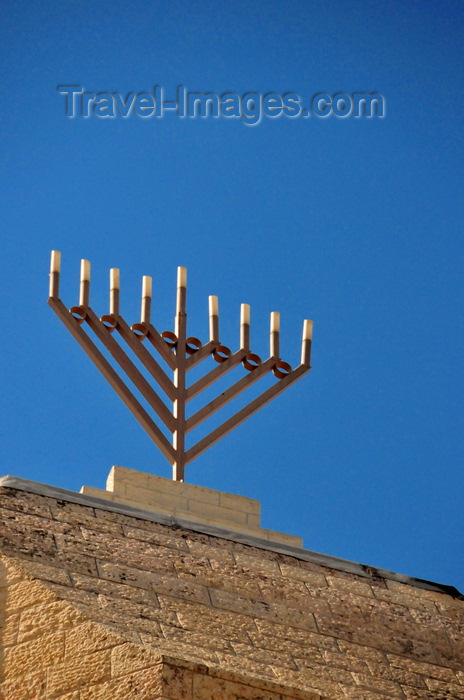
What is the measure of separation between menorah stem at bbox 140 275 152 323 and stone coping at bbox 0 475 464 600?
256 cm

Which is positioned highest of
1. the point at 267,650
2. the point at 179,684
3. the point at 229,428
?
the point at 229,428

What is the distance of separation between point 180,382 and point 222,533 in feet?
7.30

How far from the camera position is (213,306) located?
8.48 meters

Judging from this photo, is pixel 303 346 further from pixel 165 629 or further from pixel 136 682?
pixel 136 682

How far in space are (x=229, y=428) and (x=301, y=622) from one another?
103 inches

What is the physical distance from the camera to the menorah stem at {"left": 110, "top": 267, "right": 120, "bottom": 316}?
26.6 feet

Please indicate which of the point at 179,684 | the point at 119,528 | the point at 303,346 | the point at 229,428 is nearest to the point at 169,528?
the point at 119,528

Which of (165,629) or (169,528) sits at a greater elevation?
(169,528)

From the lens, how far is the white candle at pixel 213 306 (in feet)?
27.8

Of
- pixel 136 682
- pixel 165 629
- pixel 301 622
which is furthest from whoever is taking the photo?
pixel 301 622

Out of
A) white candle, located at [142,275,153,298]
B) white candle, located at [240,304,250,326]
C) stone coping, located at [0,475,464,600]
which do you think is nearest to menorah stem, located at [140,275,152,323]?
white candle, located at [142,275,153,298]

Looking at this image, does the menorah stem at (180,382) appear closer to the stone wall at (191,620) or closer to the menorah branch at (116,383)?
the menorah branch at (116,383)

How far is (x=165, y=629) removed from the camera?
5047 millimetres

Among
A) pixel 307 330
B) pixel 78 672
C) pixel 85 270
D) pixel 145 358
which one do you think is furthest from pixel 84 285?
pixel 78 672
